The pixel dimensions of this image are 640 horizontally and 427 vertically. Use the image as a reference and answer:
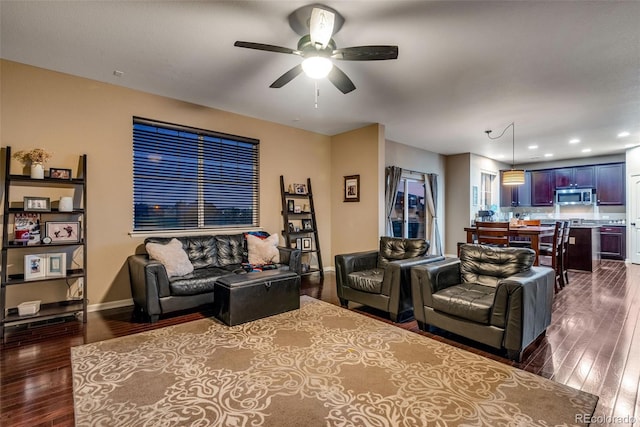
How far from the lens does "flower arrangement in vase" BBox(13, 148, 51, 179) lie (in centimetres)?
327

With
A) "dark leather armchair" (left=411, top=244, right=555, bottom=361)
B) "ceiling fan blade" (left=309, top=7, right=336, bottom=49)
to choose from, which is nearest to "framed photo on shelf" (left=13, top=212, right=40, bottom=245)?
"ceiling fan blade" (left=309, top=7, right=336, bottom=49)

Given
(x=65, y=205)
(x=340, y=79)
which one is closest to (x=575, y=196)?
(x=340, y=79)

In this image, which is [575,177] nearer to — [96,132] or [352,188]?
[352,188]

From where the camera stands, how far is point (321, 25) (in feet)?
8.10

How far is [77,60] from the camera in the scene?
335 centimetres

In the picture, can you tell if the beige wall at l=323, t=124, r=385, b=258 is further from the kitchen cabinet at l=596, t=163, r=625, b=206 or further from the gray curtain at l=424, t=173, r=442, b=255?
the kitchen cabinet at l=596, t=163, r=625, b=206

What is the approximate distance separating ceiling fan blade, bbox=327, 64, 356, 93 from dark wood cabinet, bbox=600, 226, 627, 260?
28.7 ft

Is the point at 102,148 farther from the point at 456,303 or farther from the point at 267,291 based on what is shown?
the point at 456,303

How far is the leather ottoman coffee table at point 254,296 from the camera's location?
3.32 metres

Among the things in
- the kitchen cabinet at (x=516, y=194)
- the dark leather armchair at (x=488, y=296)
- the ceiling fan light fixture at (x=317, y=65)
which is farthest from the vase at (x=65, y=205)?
the kitchen cabinet at (x=516, y=194)

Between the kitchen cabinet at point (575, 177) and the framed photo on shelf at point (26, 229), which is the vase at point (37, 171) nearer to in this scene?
the framed photo on shelf at point (26, 229)

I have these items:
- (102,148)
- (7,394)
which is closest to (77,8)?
(102,148)

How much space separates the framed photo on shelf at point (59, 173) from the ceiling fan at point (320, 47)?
2.61 meters

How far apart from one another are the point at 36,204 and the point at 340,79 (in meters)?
3.51
